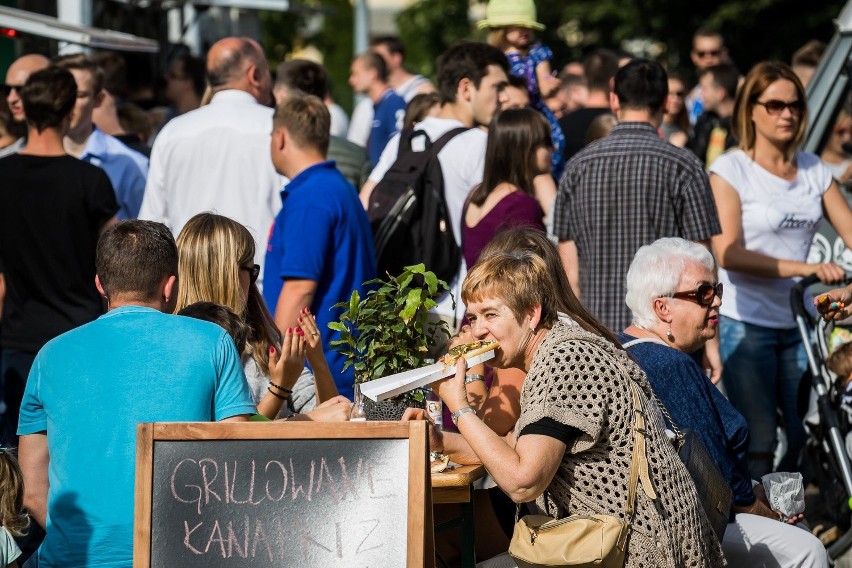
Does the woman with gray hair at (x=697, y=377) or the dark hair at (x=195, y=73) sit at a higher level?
the dark hair at (x=195, y=73)

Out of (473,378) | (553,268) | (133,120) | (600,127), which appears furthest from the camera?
(133,120)

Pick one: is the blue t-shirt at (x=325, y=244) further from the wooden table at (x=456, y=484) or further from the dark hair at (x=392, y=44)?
the dark hair at (x=392, y=44)

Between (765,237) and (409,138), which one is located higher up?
(409,138)

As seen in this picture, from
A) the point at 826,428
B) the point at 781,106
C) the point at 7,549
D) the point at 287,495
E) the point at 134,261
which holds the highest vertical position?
the point at 781,106

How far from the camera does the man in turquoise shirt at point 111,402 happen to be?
394 centimetres

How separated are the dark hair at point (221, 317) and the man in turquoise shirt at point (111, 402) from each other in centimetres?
65

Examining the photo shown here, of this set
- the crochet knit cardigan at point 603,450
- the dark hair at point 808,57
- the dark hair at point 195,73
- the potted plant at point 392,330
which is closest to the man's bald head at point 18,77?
the dark hair at point 195,73

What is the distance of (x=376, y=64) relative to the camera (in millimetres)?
11648

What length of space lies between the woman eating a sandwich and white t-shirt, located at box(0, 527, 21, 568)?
1.31 metres

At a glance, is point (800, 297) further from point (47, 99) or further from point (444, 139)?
point (47, 99)

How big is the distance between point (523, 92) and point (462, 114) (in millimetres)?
478

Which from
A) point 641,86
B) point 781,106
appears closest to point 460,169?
point 641,86

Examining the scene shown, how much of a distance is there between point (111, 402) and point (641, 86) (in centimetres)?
351

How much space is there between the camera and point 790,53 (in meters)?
26.6
